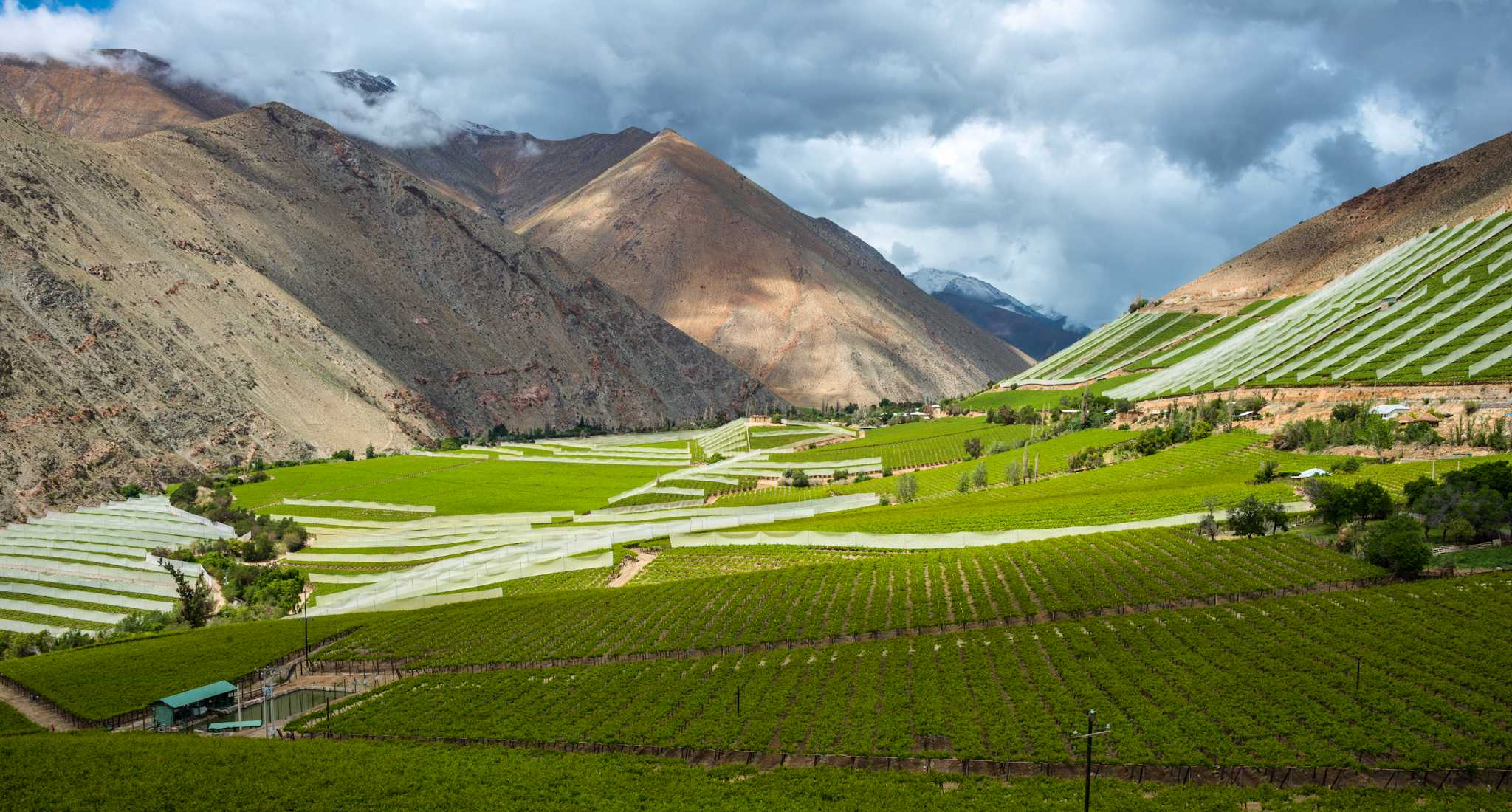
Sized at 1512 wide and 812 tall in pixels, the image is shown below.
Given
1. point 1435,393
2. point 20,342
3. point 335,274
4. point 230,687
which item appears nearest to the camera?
point 230,687

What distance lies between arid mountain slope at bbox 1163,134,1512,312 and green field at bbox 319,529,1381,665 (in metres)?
86.8

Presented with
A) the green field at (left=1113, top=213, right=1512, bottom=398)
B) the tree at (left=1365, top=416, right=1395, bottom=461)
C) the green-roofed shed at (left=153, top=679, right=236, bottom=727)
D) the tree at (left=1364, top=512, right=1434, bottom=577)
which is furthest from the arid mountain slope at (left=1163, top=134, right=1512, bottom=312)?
the green-roofed shed at (left=153, top=679, right=236, bottom=727)

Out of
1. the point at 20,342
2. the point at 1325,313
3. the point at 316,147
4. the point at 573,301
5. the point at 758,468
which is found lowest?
the point at 758,468

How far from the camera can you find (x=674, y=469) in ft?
338

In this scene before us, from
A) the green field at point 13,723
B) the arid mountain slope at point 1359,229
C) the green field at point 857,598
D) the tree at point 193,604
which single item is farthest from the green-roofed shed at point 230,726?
the arid mountain slope at point 1359,229

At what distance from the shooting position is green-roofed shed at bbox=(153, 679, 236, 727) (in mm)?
34094

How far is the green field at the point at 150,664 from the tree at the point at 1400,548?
43.8m

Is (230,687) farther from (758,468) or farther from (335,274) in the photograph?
(335,274)

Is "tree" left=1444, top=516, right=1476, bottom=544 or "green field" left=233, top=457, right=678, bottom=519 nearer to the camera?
"tree" left=1444, top=516, right=1476, bottom=544

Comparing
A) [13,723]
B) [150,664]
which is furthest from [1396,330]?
[13,723]

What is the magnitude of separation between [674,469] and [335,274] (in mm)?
70148

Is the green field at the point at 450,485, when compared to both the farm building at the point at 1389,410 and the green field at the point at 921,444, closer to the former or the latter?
the green field at the point at 921,444

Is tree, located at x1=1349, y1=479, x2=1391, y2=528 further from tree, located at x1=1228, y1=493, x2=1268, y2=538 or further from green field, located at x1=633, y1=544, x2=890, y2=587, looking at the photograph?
green field, located at x1=633, y1=544, x2=890, y2=587

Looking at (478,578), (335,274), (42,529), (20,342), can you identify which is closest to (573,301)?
(335,274)
